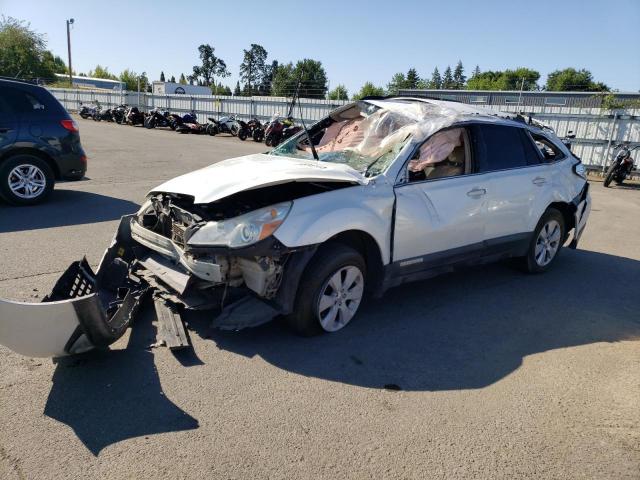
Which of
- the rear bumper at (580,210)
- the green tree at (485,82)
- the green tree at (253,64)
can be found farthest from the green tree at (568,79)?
the rear bumper at (580,210)

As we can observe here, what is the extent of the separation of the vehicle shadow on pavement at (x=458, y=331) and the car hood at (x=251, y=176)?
1109 millimetres

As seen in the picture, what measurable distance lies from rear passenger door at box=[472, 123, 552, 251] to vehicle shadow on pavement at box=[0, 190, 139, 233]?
530cm

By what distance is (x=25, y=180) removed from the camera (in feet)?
25.8

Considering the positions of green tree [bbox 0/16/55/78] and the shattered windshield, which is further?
green tree [bbox 0/16/55/78]

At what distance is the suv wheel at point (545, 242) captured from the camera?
18.8 ft

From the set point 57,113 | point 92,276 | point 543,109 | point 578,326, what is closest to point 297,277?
point 92,276

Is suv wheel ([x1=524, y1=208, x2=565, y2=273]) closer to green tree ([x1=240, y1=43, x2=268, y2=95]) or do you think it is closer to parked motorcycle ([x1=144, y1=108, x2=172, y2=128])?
parked motorcycle ([x1=144, y1=108, x2=172, y2=128])

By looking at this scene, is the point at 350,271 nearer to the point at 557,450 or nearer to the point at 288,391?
the point at 288,391

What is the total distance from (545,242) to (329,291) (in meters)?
3.33

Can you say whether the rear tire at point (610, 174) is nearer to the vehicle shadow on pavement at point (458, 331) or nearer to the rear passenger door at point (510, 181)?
the vehicle shadow on pavement at point (458, 331)

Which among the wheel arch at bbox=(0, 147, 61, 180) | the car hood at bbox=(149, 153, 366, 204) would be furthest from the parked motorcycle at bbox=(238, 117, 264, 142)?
the car hood at bbox=(149, 153, 366, 204)

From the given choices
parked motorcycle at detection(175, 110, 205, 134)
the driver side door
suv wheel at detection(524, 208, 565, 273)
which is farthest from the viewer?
parked motorcycle at detection(175, 110, 205, 134)

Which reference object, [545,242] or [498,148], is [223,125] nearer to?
[545,242]

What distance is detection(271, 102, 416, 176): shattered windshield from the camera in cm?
442
